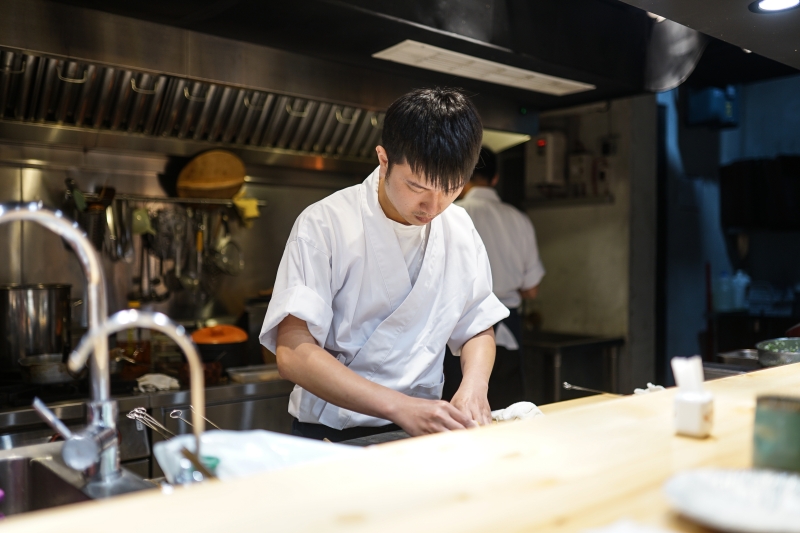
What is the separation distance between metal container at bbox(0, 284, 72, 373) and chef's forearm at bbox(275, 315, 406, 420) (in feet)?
Answer: 5.61

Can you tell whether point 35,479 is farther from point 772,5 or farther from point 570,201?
point 570,201

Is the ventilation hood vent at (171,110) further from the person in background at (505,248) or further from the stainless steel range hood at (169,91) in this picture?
the person in background at (505,248)

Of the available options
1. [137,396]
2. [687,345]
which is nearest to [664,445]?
[137,396]

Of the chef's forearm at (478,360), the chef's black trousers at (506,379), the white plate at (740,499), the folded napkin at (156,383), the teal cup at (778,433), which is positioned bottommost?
the chef's black trousers at (506,379)

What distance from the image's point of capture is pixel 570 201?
5023 mm

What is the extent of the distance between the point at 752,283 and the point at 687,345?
81cm

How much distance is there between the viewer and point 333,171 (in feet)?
14.5

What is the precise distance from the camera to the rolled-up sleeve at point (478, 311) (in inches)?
80.6

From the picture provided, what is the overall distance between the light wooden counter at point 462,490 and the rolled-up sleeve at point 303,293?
693 mm

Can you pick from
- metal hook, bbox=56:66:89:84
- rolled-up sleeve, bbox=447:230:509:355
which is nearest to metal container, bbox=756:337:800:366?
rolled-up sleeve, bbox=447:230:509:355

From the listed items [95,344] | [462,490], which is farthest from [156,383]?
[462,490]

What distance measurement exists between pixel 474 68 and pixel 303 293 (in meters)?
2.14

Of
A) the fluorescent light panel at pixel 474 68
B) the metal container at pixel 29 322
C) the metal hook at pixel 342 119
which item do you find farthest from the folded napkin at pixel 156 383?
the metal hook at pixel 342 119

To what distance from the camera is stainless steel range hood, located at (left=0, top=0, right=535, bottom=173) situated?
2816 millimetres
